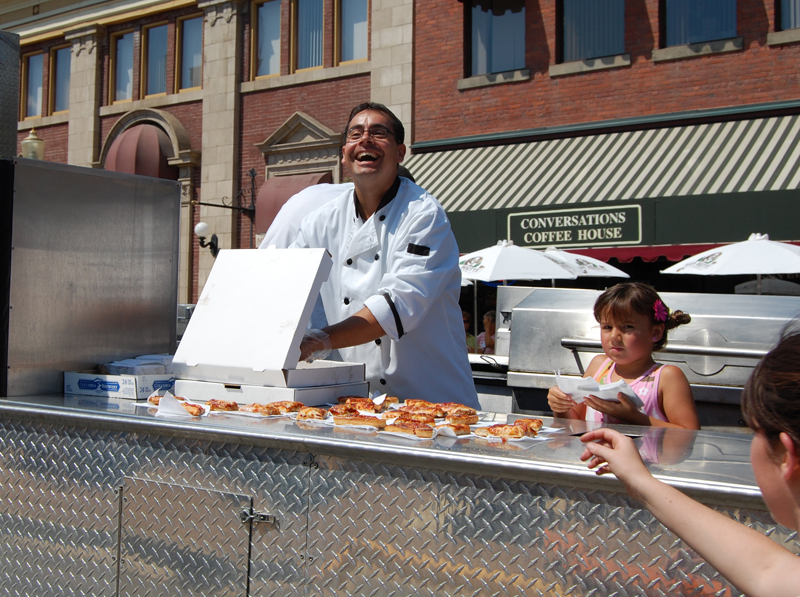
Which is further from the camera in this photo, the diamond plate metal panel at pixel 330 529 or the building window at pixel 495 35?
the building window at pixel 495 35

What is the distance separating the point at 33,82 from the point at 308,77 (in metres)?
9.38

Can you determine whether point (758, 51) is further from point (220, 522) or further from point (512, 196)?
point (220, 522)

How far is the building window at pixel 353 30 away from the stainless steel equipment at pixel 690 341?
12171mm

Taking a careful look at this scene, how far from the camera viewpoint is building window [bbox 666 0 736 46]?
476 inches

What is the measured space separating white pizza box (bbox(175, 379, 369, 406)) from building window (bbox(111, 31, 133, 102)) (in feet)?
59.3

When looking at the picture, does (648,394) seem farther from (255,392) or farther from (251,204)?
(251,204)

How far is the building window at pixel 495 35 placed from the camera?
13.8 metres

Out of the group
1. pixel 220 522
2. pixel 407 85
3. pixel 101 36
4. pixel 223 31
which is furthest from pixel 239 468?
pixel 101 36

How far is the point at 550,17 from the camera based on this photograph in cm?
1332

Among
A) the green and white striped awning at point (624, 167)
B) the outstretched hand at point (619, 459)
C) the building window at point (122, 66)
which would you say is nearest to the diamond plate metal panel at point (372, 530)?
the outstretched hand at point (619, 459)

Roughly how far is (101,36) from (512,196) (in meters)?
12.6

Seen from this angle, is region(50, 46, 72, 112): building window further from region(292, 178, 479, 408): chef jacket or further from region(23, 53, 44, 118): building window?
region(292, 178, 479, 408): chef jacket

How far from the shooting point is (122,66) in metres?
19.2

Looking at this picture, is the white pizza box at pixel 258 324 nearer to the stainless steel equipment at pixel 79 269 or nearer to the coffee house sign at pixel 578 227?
the stainless steel equipment at pixel 79 269
